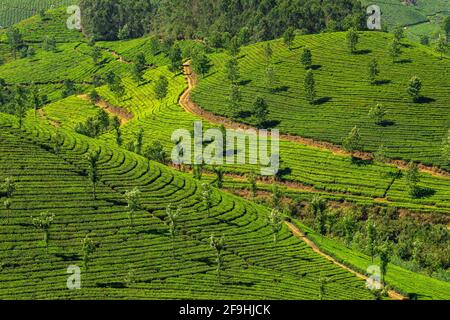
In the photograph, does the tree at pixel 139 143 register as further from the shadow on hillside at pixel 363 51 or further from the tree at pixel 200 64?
the shadow on hillside at pixel 363 51

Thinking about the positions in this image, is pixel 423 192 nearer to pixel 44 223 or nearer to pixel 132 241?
pixel 132 241

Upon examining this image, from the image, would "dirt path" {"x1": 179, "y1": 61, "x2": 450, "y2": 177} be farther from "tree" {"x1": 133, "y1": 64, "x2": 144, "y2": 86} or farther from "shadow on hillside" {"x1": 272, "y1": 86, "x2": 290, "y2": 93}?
"tree" {"x1": 133, "y1": 64, "x2": 144, "y2": 86}

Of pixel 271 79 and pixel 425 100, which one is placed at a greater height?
pixel 271 79

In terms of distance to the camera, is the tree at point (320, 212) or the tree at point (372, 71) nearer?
the tree at point (320, 212)

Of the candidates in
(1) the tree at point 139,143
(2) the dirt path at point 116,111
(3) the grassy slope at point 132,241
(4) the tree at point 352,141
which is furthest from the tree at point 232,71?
(3) the grassy slope at point 132,241

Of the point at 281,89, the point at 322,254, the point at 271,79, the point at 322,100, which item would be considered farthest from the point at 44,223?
the point at 281,89

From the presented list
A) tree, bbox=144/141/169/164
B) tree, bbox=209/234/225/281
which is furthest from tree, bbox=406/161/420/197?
tree, bbox=144/141/169/164
